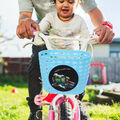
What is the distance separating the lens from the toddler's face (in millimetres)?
1849

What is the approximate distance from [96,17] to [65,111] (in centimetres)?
110

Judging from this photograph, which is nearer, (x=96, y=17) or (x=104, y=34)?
(x=104, y=34)

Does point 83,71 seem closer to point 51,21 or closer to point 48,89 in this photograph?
point 48,89

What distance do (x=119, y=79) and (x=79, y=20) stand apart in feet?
35.6

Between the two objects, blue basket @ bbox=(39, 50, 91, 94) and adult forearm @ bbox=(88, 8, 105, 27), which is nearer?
blue basket @ bbox=(39, 50, 91, 94)

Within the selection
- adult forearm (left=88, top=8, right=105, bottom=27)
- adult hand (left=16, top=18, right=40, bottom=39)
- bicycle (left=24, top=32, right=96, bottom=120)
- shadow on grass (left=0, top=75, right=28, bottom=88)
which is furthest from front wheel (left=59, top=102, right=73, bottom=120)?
shadow on grass (left=0, top=75, right=28, bottom=88)

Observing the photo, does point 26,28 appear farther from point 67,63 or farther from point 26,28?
point 67,63

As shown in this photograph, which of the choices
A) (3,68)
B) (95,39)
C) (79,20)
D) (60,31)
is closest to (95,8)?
(79,20)

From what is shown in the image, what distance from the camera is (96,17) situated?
7.41 feet

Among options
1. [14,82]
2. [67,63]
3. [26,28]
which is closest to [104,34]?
[67,63]

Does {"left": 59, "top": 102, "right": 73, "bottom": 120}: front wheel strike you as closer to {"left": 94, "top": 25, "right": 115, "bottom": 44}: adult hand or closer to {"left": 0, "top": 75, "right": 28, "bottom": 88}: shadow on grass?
{"left": 94, "top": 25, "right": 115, "bottom": 44}: adult hand

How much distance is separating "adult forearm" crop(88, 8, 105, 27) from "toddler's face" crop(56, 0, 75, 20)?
0.41m

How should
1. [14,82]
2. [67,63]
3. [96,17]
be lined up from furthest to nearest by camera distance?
[14,82] < [96,17] < [67,63]

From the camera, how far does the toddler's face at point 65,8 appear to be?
1849 millimetres
